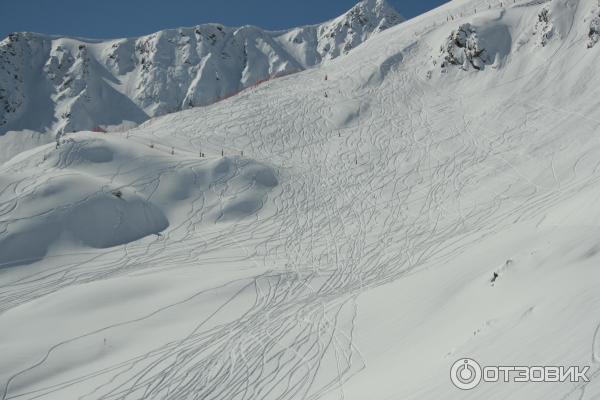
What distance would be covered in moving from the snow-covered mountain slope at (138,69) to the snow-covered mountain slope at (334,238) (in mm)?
55670

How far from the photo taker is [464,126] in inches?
1000

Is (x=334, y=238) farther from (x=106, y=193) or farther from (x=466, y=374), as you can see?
(x=466, y=374)

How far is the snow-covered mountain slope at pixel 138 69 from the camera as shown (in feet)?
297

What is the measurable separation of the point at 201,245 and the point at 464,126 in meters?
16.1

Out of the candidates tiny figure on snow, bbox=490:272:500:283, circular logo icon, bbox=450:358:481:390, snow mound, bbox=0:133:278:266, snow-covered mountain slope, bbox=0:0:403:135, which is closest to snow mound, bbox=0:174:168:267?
snow mound, bbox=0:133:278:266

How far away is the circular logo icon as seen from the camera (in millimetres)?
6180

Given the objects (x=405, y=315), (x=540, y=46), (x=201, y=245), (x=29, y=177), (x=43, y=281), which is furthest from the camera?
(x=540, y=46)

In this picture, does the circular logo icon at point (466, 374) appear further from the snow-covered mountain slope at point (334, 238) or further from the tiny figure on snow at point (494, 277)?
the tiny figure on snow at point (494, 277)

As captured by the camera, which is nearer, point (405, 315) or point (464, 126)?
point (405, 315)

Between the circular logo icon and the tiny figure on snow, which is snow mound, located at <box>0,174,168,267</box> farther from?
the circular logo icon

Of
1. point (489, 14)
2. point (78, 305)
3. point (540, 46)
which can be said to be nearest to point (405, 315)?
point (78, 305)

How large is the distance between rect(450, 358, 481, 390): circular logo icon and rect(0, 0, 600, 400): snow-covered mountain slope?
142mm

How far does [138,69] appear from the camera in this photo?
4117 inches

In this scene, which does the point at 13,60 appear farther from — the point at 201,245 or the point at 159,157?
the point at 201,245
